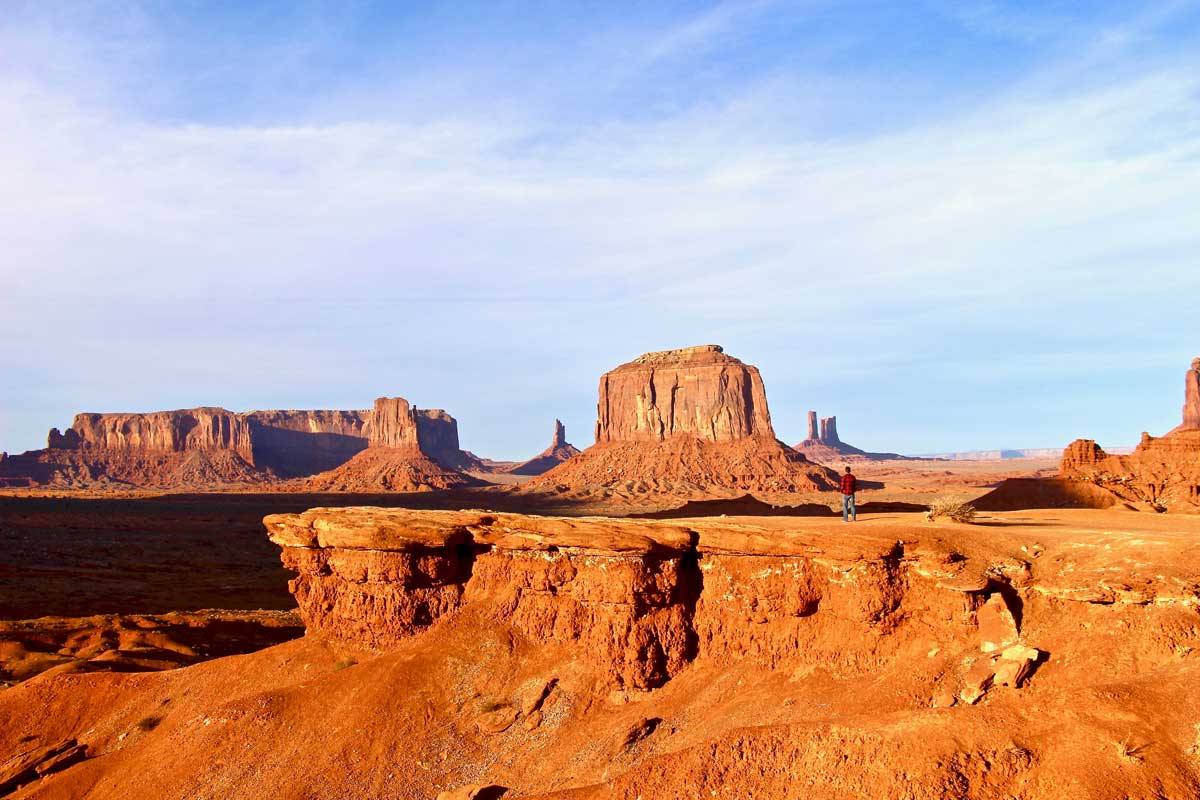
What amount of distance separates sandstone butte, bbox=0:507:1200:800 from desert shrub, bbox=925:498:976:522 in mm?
475

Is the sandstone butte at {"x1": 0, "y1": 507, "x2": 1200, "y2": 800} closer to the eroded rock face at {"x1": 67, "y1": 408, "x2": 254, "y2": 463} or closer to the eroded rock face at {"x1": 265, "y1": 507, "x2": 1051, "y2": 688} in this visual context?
the eroded rock face at {"x1": 265, "y1": 507, "x2": 1051, "y2": 688}

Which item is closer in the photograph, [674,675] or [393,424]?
[674,675]

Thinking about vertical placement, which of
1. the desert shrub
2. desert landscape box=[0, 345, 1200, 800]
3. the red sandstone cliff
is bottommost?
desert landscape box=[0, 345, 1200, 800]

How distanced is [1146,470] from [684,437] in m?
84.6

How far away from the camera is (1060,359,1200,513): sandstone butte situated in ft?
124

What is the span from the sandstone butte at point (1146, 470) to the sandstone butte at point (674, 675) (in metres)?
23.9

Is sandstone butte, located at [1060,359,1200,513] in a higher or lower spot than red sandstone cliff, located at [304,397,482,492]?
lower

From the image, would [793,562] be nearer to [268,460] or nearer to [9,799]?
[9,799]

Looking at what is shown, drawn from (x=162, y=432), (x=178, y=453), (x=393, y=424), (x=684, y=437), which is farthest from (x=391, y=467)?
(x=162, y=432)

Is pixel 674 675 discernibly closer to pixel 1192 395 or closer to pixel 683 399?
pixel 683 399

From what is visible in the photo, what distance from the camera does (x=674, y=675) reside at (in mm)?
13406

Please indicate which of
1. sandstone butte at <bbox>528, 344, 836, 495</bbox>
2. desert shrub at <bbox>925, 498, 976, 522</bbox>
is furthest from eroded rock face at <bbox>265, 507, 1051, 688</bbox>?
sandstone butte at <bbox>528, 344, 836, 495</bbox>

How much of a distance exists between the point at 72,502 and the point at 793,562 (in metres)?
92.4

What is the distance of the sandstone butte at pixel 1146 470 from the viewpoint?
37719 millimetres
